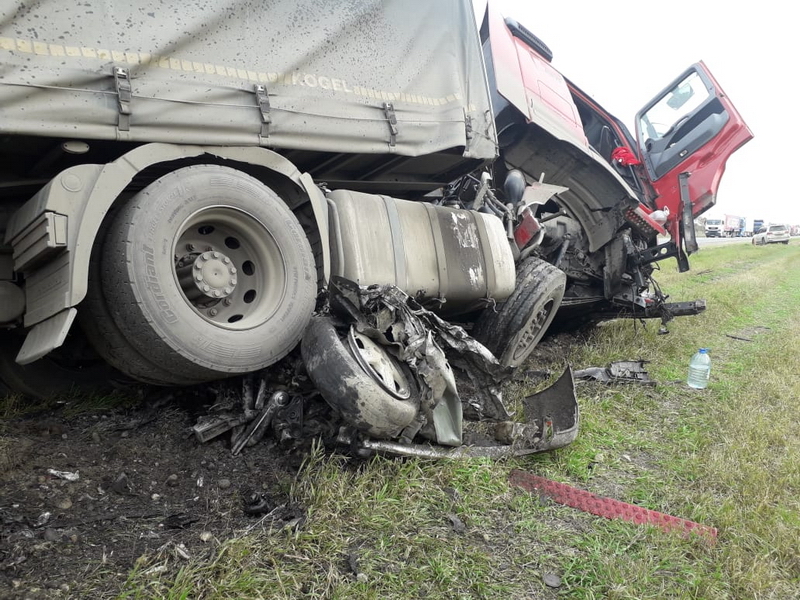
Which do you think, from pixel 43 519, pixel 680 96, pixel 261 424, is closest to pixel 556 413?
pixel 261 424

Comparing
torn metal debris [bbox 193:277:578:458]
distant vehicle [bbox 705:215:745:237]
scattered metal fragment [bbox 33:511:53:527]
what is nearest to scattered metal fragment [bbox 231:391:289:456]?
torn metal debris [bbox 193:277:578:458]

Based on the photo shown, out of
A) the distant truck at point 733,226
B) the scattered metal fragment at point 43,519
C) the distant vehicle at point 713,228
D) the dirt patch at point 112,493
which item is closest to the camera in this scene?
the dirt patch at point 112,493

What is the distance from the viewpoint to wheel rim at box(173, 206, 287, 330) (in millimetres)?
2387

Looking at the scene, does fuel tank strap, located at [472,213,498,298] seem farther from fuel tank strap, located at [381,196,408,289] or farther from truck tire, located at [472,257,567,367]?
fuel tank strap, located at [381,196,408,289]

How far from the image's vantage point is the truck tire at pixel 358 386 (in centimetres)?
218

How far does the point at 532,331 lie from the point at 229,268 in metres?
2.74

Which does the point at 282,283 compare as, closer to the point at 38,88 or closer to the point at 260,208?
the point at 260,208

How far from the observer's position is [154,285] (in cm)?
211

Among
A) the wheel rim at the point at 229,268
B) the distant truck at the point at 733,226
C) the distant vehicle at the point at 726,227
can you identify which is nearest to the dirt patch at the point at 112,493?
the wheel rim at the point at 229,268

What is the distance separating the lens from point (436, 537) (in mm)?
1996

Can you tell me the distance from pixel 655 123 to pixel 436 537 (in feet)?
18.9

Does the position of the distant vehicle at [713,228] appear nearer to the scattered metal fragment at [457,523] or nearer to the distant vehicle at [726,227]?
the distant vehicle at [726,227]

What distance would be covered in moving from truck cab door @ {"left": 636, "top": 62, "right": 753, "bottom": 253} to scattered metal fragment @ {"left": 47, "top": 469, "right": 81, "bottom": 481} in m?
5.72

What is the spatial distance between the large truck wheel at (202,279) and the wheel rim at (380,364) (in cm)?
32
